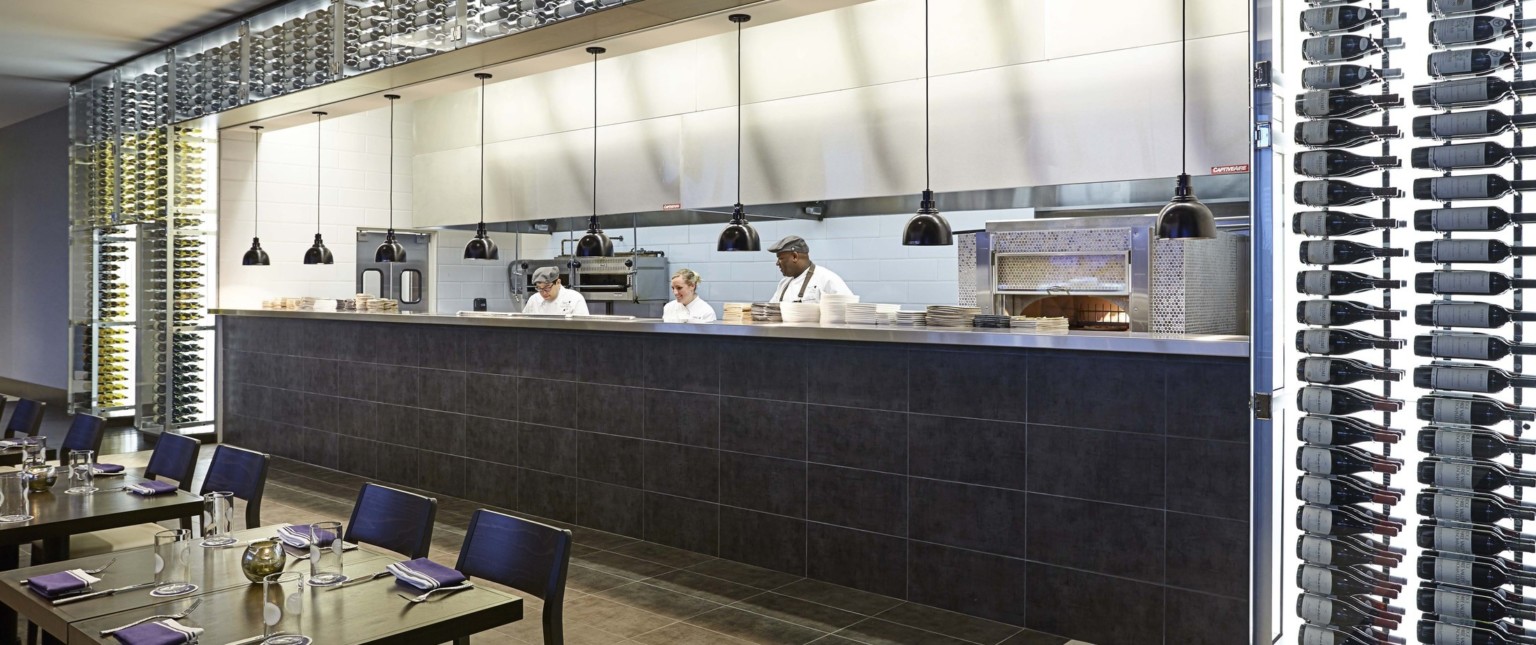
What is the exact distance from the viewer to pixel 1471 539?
224 cm

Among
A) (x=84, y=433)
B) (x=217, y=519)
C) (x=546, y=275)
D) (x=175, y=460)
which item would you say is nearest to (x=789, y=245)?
(x=546, y=275)

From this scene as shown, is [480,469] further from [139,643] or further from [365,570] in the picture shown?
[139,643]

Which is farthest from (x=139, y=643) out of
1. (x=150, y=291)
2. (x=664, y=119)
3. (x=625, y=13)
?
(x=150, y=291)

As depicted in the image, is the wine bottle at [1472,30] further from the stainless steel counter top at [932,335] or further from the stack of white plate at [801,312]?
the stack of white plate at [801,312]

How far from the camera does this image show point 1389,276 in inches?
91.4

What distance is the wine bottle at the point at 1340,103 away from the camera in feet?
7.63

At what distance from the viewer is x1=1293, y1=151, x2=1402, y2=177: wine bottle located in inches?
91.6

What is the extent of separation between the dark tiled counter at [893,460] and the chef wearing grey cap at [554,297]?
174 centimetres

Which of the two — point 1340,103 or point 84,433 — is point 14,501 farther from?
point 1340,103

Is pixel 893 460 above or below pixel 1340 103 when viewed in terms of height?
below

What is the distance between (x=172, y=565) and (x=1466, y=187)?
306 cm

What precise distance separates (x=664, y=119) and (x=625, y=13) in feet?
9.47

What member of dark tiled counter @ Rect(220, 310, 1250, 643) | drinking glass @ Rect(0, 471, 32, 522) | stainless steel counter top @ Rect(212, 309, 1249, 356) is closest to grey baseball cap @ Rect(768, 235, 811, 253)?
stainless steel counter top @ Rect(212, 309, 1249, 356)

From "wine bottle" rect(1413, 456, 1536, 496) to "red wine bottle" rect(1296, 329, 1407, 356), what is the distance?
Answer: 261mm
